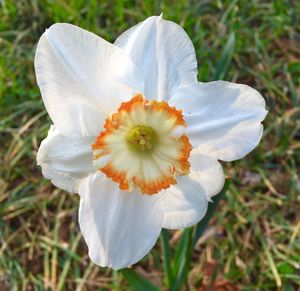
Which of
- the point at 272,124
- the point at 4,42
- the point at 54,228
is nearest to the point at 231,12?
the point at 272,124

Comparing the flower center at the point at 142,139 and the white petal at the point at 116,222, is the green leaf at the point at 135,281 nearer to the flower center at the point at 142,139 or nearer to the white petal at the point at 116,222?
the white petal at the point at 116,222

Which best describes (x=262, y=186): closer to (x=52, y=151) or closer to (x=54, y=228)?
(x=54, y=228)

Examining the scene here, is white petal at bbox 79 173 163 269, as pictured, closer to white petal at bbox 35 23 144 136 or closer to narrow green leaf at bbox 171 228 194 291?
white petal at bbox 35 23 144 136

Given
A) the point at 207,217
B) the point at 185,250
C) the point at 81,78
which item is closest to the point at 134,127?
the point at 81,78

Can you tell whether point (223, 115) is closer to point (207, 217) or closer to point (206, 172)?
point (206, 172)

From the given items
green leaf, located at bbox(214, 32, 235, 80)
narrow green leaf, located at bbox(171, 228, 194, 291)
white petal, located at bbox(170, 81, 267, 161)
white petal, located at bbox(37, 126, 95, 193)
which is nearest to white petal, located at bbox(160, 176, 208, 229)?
white petal, located at bbox(170, 81, 267, 161)

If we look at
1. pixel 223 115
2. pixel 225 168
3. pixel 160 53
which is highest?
pixel 160 53
